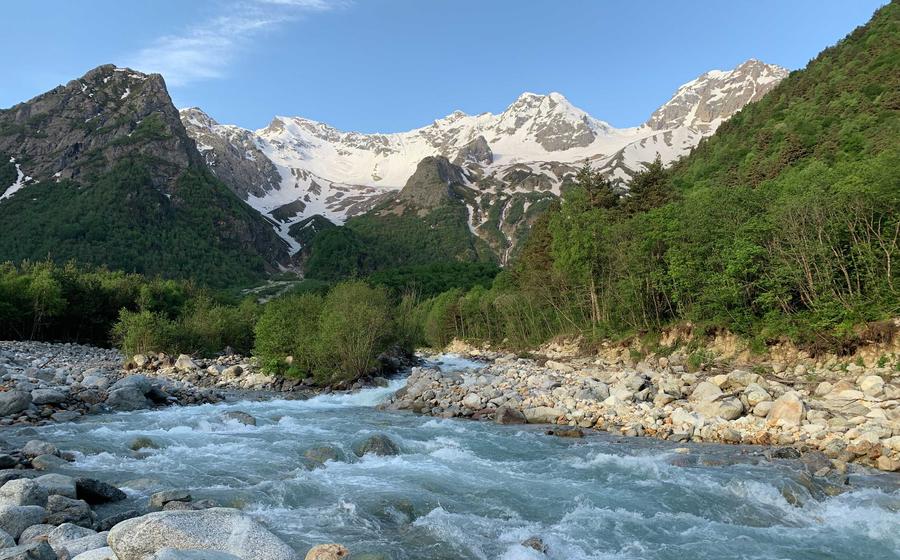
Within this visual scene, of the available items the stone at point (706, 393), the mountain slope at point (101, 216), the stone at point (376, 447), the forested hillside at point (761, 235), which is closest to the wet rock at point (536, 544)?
the stone at point (376, 447)

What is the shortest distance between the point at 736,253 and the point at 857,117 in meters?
36.5

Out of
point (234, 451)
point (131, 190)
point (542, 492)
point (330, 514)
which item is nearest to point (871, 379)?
point (542, 492)

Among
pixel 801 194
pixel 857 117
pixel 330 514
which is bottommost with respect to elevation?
pixel 330 514

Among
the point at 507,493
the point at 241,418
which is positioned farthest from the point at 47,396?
the point at 507,493

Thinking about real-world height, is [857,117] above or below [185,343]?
above

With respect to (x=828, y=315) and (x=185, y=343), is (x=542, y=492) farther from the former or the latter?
(x=185, y=343)

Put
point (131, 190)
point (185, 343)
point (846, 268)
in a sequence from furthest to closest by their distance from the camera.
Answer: point (131, 190) → point (185, 343) → point (846, 268)

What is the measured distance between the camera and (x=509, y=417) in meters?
22.0

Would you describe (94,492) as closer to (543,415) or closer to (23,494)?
(23,494)

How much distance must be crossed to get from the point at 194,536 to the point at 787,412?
17123 millimetres

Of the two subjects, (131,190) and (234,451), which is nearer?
(234,451)

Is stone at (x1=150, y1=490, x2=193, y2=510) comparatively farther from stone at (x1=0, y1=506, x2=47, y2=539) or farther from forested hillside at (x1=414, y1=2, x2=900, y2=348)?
forested hillside at (x1=414, y1=2, x2=900, y2=348)

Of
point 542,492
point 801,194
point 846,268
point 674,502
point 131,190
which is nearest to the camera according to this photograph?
point 674,502

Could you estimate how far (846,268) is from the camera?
24125mm
